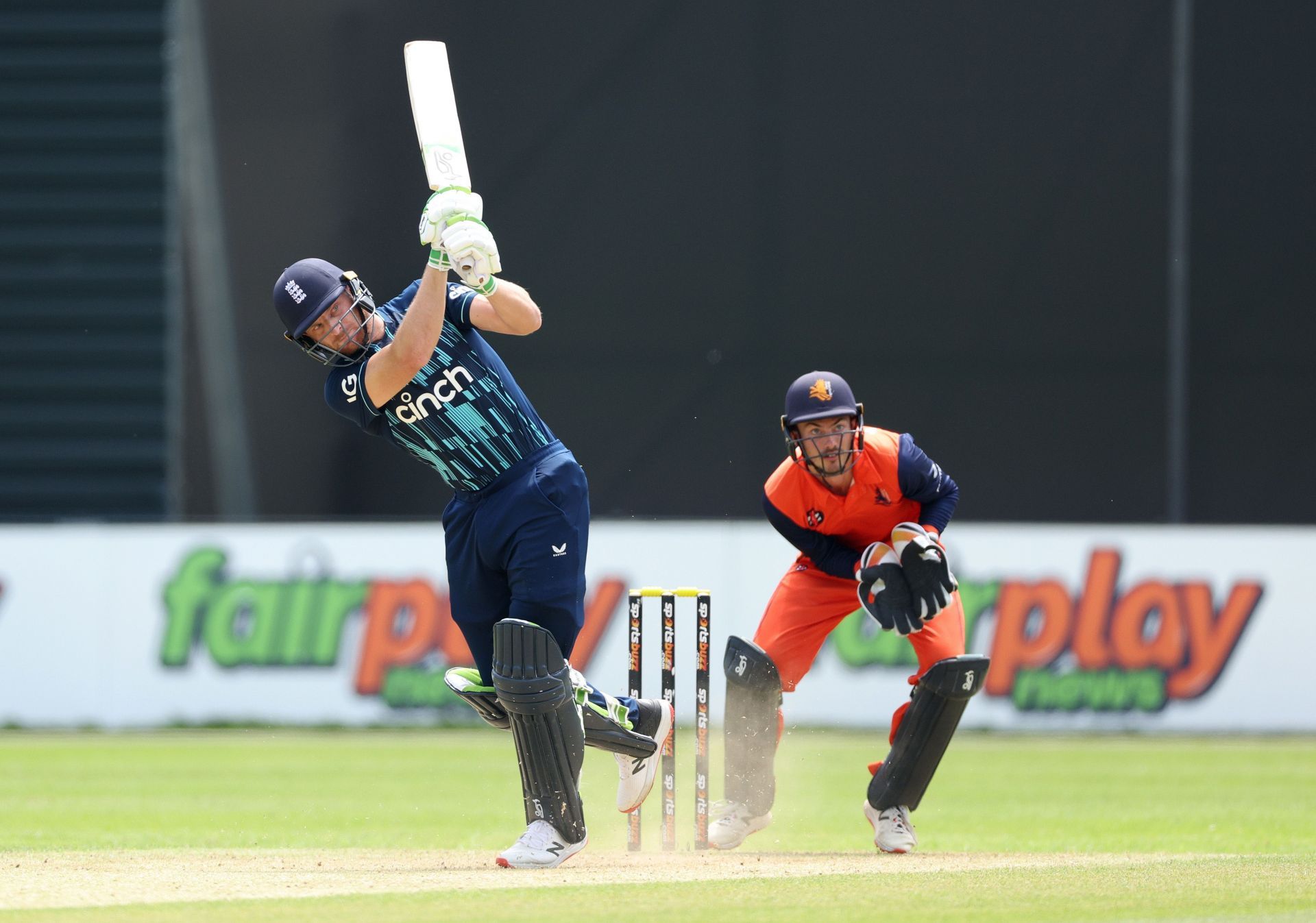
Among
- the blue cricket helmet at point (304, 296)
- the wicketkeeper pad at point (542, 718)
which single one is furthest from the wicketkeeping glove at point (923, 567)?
the blue cricket helmet at point (304, 296)

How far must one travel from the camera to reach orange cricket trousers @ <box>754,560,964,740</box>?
5988 millimetres

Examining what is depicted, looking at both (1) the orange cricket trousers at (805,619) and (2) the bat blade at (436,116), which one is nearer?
(2) the bat blade at (436,116)

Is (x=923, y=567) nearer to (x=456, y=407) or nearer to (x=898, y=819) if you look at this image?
(x=898, y=819)

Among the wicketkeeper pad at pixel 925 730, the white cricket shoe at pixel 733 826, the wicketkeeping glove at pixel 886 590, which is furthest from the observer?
the white cricket shoe at pixel 733 826

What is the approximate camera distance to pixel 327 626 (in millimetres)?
10914

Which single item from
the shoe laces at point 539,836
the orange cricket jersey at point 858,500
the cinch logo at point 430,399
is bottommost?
the shoe laces at point 539,836

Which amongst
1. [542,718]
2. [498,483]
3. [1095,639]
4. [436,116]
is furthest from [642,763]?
[1095,639]

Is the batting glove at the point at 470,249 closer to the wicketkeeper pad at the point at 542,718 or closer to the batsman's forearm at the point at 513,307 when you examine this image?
the batsman's forearm at the point at 513,307

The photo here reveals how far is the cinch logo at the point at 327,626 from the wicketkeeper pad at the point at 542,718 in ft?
18.3

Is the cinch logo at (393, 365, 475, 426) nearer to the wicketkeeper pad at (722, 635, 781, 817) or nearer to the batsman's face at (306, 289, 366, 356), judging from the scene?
the batsman's face at (306, 289, 366, 356)

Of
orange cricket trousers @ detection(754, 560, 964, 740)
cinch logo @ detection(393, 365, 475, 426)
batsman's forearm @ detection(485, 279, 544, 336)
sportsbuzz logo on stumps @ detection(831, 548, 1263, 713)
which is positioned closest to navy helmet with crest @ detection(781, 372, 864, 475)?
orange cricket trousers @ detection(754, 560, 964, 740)

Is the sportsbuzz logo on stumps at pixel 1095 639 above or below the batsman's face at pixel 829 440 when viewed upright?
below

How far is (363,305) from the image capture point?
5.15 m

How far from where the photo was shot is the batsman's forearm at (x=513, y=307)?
5.07 meters
